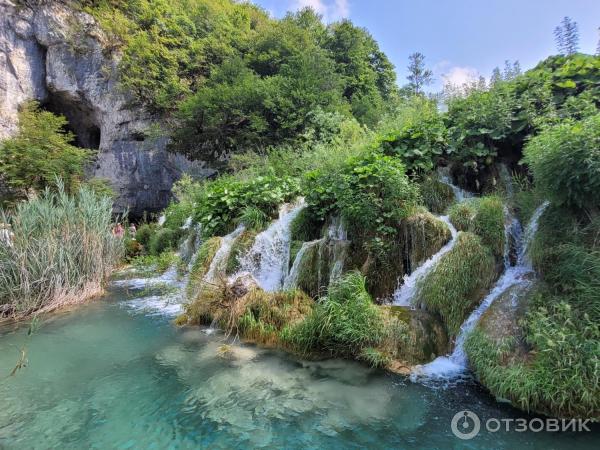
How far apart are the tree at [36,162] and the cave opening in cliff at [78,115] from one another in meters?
7.03

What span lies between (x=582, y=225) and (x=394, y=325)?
280 centimetres

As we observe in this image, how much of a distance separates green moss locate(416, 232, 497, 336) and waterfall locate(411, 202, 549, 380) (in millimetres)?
98

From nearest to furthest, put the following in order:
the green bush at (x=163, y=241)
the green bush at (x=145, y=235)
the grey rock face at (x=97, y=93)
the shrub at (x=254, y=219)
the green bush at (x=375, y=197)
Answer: the green bush at (x=375, y=197) → the shrub at (x=254, y=219) → the green bush at (x=163, y=241) → the green bush at (x=145, y=235) → the grey rock face at (x=97, y=93)

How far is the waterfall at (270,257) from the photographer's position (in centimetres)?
718

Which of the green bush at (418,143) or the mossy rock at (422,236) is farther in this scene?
the green bush at (418,143)

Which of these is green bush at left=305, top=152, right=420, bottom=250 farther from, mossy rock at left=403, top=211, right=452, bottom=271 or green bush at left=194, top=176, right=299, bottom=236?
green bush at left=194, top=176, right=299, bottom=236

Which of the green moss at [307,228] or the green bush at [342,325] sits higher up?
the green moss at [307,228]

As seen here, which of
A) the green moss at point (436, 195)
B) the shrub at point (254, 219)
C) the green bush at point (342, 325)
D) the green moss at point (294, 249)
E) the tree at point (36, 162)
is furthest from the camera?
the tree at point (36, 162)

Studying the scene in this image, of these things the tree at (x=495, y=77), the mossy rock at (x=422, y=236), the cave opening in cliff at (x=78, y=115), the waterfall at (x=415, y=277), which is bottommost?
the waterfall at (x=415, y=277)

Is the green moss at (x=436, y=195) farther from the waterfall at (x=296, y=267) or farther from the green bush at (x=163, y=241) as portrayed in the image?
the green bush at (x=163, y=241)

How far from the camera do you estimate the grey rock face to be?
57.3 ft

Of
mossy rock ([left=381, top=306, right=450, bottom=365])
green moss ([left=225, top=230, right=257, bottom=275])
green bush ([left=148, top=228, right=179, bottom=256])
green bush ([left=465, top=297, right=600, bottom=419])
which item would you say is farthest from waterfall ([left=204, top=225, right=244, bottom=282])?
green bush ([left=465, top=297, right=600, bottom=419])

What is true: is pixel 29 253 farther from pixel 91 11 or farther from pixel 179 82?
pixel 91 11

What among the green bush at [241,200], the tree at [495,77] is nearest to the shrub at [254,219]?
the green bush at [241,200]
